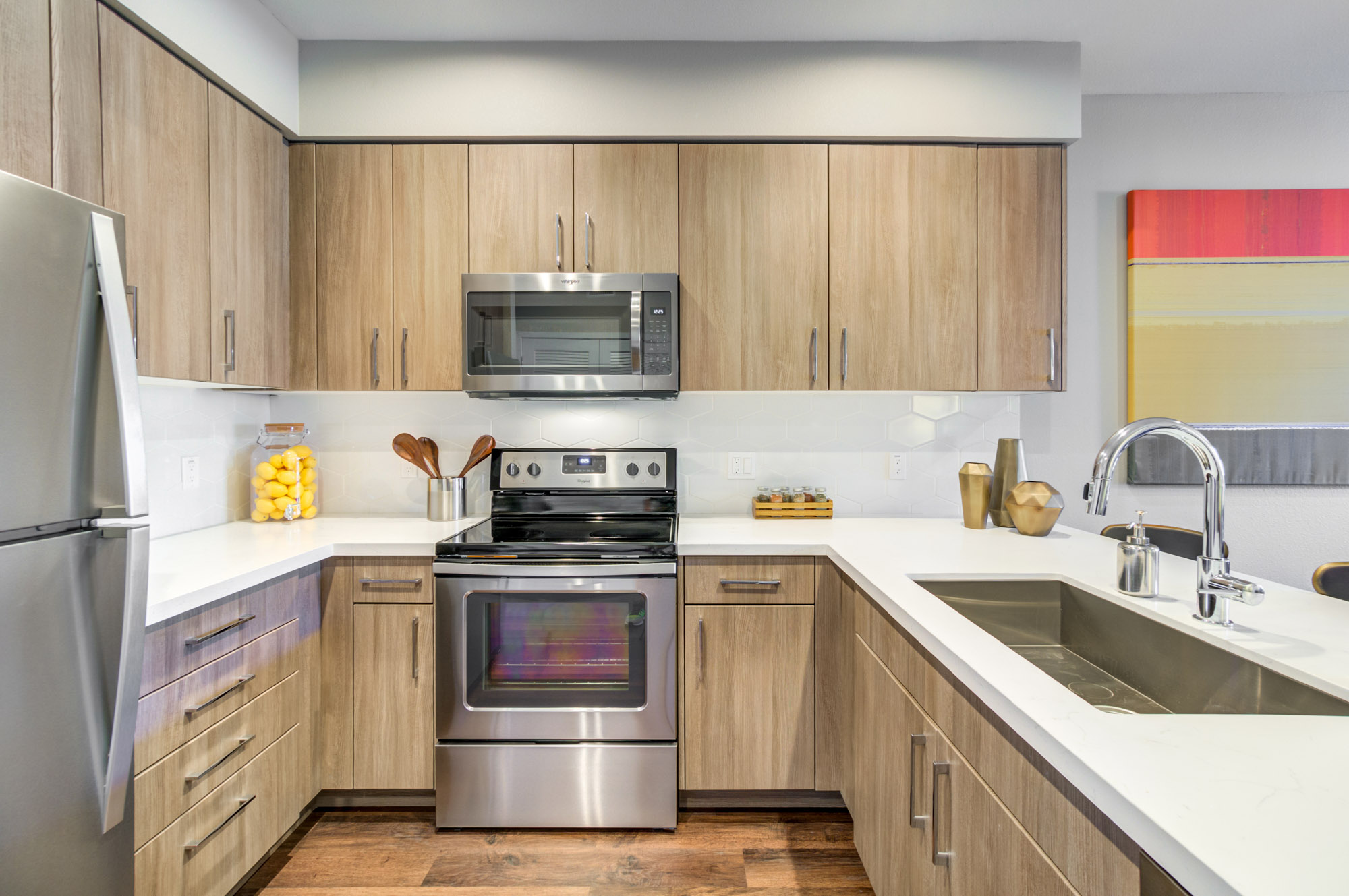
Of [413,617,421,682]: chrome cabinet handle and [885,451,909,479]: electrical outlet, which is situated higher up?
[885,451,909,479]: electrical outlet

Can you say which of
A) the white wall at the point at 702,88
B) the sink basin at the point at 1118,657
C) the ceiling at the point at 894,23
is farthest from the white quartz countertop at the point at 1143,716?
the ceiling at the point at 894,23

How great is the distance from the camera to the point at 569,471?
7.98ft

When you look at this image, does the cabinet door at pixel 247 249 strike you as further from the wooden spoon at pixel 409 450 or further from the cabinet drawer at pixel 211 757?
the cabinet drawer at pixel 211 757

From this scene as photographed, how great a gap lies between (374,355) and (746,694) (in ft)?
5.57

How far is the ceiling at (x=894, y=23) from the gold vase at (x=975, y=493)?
A: 1.47 m

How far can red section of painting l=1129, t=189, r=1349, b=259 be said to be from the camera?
2.48 metres

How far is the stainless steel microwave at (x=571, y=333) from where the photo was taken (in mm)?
2145

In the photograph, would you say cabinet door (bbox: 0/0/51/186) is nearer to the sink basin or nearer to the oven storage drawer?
the oven storage drawer

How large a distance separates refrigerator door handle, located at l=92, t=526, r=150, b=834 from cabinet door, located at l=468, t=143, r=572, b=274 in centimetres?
143

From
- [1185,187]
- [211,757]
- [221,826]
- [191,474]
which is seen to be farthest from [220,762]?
[1185,187]

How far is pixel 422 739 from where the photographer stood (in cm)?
200

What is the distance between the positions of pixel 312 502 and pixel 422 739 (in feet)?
3.36

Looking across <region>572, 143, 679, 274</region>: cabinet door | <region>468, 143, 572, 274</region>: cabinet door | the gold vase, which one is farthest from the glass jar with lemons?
the gold vase

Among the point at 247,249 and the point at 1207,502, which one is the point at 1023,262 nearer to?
the point at 1207,502
